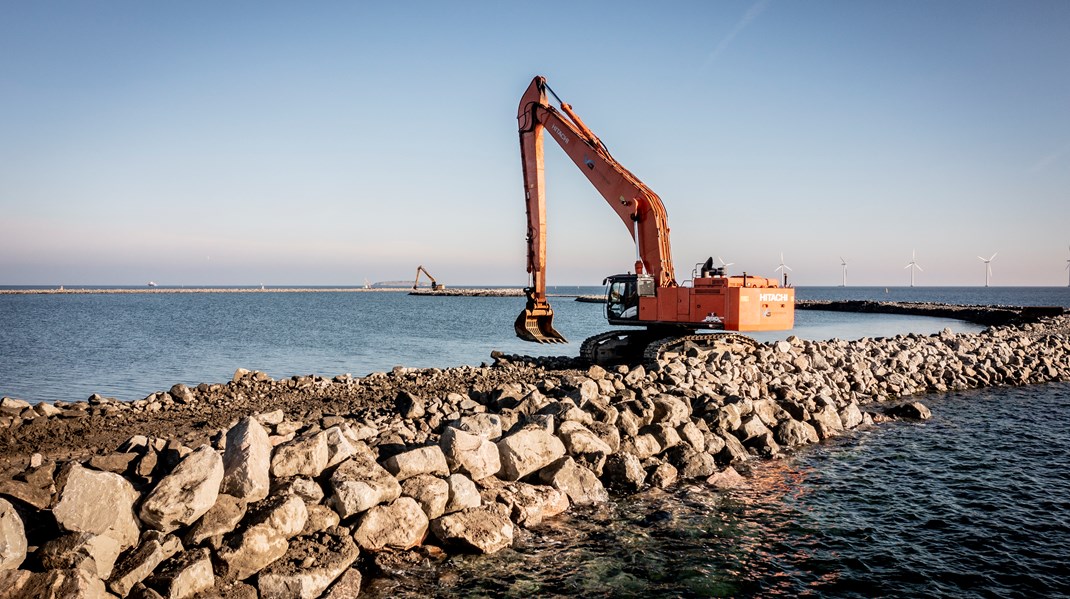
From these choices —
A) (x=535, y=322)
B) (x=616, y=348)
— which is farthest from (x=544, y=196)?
(x=616, y=348)

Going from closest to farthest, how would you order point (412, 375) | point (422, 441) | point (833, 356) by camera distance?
point (422, 441), point (412, 375), point (833, 356)

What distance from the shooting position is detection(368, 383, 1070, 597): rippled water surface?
20.1 feet

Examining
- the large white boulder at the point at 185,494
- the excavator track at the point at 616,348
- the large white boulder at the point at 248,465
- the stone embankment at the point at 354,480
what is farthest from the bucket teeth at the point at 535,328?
the large white boulder at the point at 185,494

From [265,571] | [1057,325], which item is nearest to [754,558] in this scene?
[265,571]

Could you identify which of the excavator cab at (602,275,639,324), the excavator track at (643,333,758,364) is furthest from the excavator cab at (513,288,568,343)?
the excavator track at (643,333,758,364)

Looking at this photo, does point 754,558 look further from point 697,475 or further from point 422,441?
point 422,441

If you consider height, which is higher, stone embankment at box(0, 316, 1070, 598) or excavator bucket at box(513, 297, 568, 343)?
excavator bucket at box(513, 297, 568, 343)

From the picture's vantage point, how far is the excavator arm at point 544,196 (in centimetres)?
1745

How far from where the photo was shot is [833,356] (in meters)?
17.7

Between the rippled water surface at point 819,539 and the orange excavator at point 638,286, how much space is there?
6.35 meters

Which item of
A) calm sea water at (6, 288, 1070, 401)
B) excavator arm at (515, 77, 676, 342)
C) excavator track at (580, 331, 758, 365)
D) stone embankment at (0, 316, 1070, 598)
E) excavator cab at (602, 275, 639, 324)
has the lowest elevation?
calm sea water at (6, 288, 1070, 401)

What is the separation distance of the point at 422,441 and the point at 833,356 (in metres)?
13.2

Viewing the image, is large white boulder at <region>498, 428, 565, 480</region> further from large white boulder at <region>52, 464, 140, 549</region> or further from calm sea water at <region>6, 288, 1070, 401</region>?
calm sea water at <region>6, 288, 1070, 401</region>

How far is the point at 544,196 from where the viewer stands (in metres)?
18.9
